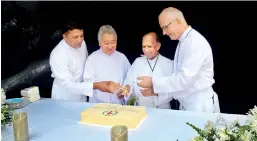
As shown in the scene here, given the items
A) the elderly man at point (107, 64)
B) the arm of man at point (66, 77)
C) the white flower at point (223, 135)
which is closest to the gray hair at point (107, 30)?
the elderly man at point (107, 64)

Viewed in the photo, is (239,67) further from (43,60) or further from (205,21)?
(43,60)

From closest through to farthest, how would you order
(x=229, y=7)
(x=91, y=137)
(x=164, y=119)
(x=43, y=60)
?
(x=91, y=137)
(x=164, y=119)
(x=229, y=7)
(x=43, y=60)

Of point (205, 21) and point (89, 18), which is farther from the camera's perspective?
point (89, 18)

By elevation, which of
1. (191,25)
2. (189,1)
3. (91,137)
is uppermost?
(189,1)

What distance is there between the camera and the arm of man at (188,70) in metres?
2.87

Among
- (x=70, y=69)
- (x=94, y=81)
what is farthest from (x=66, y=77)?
(x=94, y=81)

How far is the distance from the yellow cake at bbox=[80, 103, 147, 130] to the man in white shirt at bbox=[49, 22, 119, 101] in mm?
812

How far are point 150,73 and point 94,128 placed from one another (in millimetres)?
1031

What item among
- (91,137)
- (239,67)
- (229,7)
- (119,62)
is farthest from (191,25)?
(91,137)

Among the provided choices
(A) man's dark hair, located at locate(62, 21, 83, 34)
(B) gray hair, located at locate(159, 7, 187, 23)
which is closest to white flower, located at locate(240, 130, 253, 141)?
(B) gray hair, located at locate(159, 7, 187, 23)

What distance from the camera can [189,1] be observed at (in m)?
3.01

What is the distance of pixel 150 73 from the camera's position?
10.4ft

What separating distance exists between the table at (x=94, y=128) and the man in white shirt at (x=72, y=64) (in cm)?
55

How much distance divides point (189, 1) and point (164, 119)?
3.88 feet
